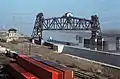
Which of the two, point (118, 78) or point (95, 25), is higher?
point (95, 25)

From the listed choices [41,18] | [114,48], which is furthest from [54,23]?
[114,48]

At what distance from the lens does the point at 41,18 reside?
57375 millimetres

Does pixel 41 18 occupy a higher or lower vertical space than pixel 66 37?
higher

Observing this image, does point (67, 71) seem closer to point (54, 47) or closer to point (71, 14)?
point (54, 47)

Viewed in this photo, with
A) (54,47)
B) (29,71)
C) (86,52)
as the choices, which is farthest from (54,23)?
(29,71)

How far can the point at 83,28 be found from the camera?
57.3m

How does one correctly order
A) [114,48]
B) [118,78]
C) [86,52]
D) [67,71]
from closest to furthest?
[67,71] < [118,78] < [86,52] < [114,48]

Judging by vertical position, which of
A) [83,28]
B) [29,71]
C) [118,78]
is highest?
[83,28]

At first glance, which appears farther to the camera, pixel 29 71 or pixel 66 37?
pixel 66 37

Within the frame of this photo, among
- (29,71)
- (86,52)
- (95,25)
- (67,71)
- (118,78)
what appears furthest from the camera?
(95,25)

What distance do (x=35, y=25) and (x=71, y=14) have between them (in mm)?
10485

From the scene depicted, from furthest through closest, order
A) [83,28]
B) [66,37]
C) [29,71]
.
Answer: [66,37] < [83,28] < [29,71]

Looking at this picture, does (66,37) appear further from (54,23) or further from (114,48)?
(114,48)

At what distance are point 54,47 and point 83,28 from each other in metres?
17.1
